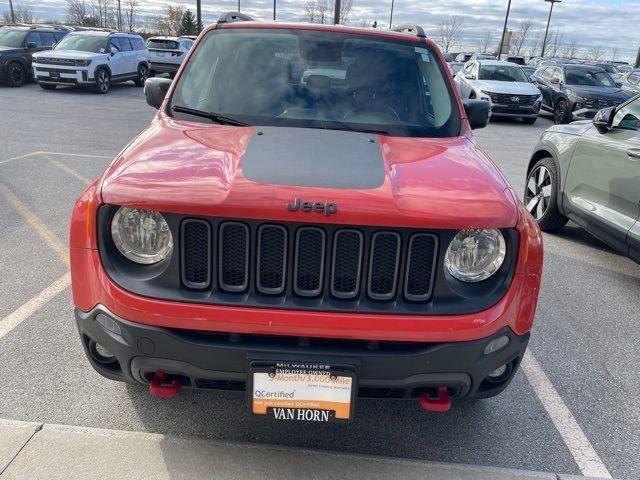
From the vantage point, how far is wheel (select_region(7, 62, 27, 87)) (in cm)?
1795

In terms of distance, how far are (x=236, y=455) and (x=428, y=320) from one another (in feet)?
3.66

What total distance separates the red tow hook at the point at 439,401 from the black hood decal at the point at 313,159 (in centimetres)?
90

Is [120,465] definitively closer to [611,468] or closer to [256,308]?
[256,308]

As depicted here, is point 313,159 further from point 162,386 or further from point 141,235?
point 162,386

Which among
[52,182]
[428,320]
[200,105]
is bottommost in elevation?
[52,182]

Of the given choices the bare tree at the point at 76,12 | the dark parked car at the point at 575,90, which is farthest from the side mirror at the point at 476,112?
the bare tree at the point at 76,12

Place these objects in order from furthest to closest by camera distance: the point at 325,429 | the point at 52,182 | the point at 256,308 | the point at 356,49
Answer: the point at 52,182 → the point at 356,49 → the point at 325,429 → the point at 256,308

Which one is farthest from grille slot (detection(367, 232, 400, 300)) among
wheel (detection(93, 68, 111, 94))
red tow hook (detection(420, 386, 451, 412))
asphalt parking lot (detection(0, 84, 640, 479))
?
wheel (detection(93, 68, 111, 94))

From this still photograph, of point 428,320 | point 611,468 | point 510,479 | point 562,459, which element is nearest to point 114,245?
point 428,320

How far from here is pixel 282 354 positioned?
7.00ft

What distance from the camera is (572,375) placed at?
338 centimetres

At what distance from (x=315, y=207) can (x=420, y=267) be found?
19.3 inches

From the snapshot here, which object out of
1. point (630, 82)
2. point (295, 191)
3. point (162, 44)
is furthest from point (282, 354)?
point (162, 44)

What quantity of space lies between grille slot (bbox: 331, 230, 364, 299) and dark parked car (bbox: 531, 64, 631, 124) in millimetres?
15165
